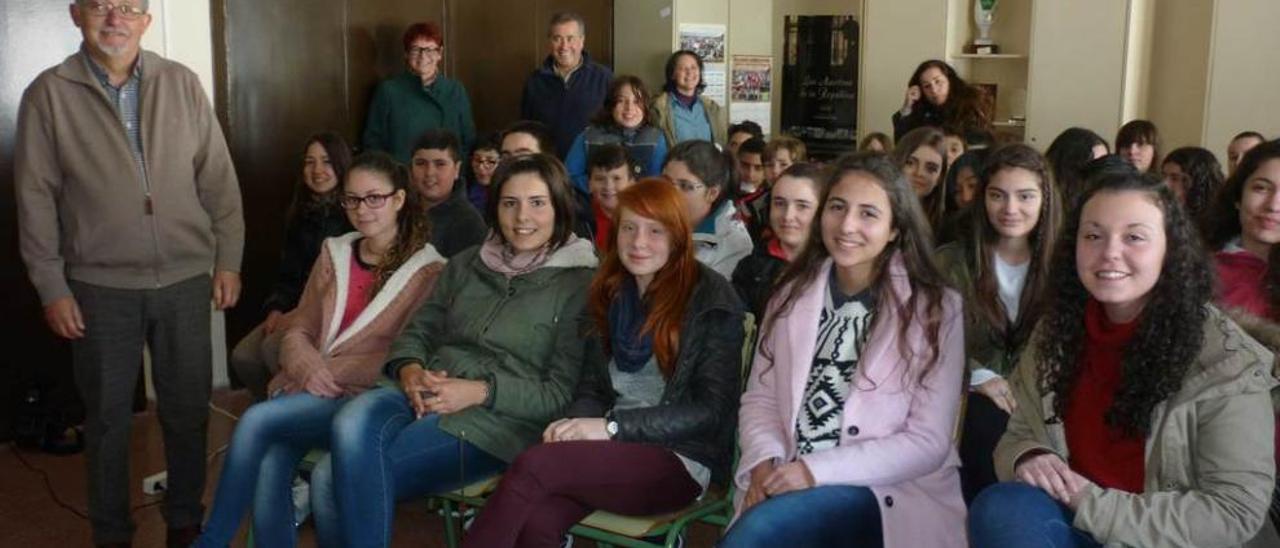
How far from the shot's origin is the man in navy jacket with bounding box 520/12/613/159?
17.2 feet

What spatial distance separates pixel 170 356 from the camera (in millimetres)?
3133

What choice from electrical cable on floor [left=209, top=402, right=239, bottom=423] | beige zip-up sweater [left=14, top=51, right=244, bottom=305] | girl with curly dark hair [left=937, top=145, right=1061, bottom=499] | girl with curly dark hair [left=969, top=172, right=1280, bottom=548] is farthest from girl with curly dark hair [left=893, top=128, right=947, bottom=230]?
electrical cable on floor [left=209, top=402, right=239, bottom=423]

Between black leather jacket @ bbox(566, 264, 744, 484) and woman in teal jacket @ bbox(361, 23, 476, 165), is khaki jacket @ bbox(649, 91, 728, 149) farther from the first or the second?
black leather jacket @ bbox(566, 264, 744, 484)

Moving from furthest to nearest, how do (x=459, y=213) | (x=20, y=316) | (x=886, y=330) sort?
(x=20, y=316) < (x=459, y=213) < (x=886, y=330)

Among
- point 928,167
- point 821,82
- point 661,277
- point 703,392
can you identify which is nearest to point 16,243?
point 661,277

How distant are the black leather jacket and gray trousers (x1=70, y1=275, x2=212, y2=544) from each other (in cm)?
139

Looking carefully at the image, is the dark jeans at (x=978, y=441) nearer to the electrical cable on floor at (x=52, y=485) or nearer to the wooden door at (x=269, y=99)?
the electrical cable on floor at (x=52, y=485)

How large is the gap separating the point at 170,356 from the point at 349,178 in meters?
0.69

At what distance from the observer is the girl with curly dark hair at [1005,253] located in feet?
8.87

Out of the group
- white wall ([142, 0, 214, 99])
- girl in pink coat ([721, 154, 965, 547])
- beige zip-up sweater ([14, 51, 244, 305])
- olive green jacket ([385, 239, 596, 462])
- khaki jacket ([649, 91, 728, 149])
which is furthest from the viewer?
khaki jacket ([649, 91, 728, 149])

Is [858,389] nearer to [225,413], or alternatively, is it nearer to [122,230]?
[122,230]

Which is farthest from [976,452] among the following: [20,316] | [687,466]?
[20,316]

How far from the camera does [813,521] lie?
2105mm

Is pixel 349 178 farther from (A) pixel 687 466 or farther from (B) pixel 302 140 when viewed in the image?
(B) pixel 302 140
